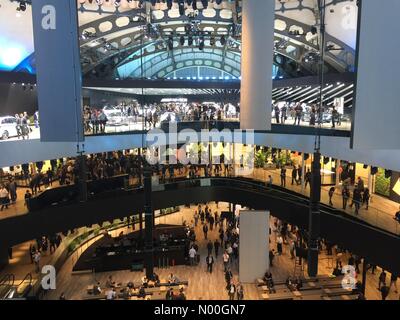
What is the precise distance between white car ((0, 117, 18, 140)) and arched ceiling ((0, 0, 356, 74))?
621 cm

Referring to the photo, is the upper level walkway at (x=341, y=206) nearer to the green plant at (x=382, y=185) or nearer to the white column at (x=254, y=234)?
the green plant at (x=382, y=185)

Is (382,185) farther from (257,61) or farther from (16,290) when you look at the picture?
(16,290)

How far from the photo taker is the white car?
1296 cm

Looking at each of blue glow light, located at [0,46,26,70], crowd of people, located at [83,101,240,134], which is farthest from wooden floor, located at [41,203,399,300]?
blue glow light, located at [0,46,26,70]

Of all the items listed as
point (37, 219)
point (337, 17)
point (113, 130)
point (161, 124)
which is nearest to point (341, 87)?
point (337, 17)

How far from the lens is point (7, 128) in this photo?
1311 centimetres

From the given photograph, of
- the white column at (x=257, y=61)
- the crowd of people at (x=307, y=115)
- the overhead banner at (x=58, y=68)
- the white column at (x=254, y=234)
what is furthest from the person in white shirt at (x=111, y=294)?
the crowd of people at (x=307, y=115)

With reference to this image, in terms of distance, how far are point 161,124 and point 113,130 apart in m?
2.63

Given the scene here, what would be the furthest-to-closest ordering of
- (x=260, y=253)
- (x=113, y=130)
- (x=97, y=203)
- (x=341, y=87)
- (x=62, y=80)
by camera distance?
(x=341, y=87) < (x=113, y=130) < (x=97, y=203) < (x=260, y=253) < (x=62, y=80)

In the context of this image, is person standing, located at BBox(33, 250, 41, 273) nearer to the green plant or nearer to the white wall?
the white wall

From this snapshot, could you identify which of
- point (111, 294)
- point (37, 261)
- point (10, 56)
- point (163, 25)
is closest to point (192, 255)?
point (111, 294)

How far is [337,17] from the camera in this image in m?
19.0

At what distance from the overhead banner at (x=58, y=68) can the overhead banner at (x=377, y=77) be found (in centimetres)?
552
